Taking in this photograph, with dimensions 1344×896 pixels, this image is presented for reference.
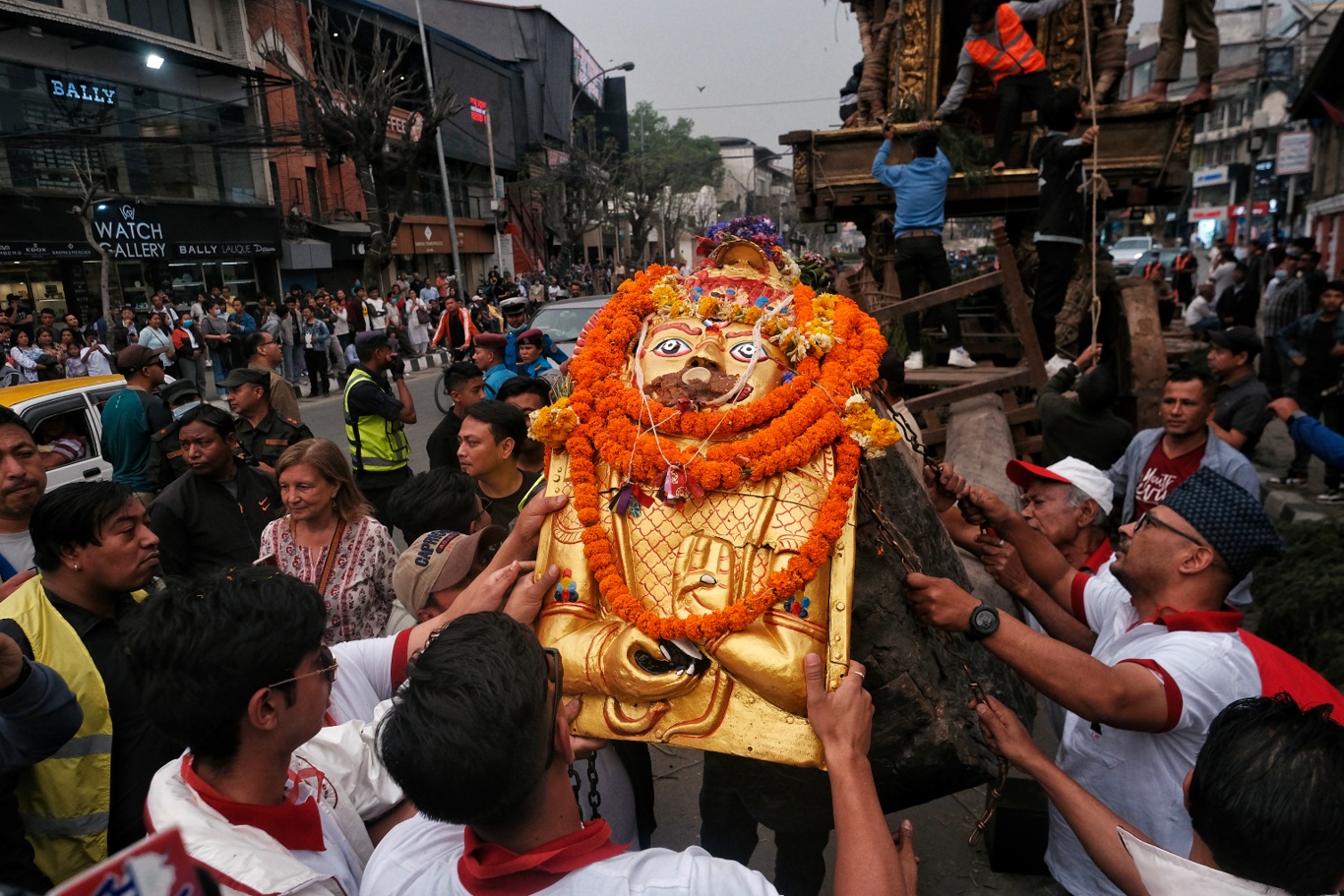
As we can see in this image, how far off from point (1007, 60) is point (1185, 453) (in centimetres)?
459

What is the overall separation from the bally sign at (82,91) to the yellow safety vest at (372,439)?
21.3 metres

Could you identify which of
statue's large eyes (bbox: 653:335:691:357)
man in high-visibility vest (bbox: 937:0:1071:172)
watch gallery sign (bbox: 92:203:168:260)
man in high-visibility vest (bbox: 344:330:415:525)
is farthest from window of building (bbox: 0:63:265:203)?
statue's large eyes (bbox: 653:335:691:357)

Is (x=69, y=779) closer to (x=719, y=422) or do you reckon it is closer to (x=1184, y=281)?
(x=719, y=422)

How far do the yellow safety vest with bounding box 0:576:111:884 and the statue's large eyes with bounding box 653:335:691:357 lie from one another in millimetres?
2116

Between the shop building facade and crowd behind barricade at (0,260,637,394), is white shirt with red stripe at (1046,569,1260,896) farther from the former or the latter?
the shop building facade

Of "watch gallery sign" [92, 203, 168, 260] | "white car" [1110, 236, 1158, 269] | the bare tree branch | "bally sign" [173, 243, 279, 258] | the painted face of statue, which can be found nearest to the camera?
the painted face of statue

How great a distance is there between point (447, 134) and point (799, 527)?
37.3m

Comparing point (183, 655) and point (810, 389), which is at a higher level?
point (810, 389)

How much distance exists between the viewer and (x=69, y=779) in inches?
88.5

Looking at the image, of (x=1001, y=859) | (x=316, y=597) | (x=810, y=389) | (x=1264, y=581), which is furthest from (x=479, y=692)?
(x=1264, y=581)

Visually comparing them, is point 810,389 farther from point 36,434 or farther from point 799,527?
point 36,434

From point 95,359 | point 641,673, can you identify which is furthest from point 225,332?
point 641,673

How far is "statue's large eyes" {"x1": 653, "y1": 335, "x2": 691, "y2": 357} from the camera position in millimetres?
3338

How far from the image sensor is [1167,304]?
509 inches
